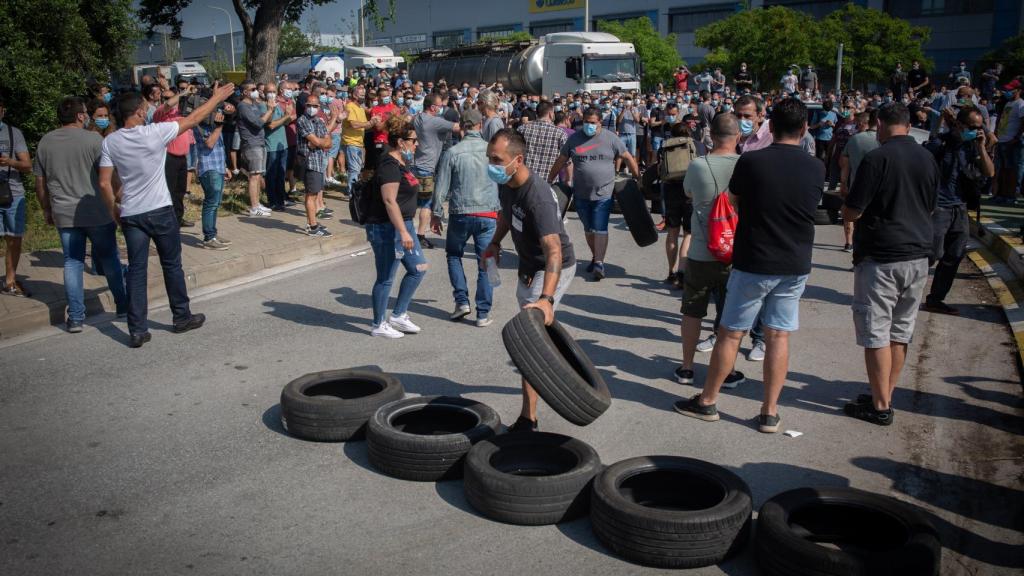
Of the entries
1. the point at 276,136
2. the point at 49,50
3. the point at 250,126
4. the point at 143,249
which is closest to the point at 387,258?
the point at 143,249

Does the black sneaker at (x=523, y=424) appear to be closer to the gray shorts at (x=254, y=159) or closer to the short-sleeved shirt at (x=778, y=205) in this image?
the short-sleeved shirt at (x=778, y=205)

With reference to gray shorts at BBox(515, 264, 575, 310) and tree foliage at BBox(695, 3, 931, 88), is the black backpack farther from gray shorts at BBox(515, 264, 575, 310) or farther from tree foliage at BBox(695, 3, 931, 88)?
tree foliage at BBox(695, 3, 931, 88)

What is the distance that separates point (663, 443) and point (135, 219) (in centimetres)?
477

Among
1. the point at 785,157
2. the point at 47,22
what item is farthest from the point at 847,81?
the point at 785,157

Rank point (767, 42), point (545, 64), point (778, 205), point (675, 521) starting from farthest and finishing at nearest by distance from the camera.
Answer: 1. point (767, 42)
2. point (545, 64)
3. point (778, 205)
4. point (675, 521)

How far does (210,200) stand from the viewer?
10.4m

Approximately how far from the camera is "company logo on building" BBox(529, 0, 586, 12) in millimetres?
79000

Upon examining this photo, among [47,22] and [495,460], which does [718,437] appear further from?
[47,22]

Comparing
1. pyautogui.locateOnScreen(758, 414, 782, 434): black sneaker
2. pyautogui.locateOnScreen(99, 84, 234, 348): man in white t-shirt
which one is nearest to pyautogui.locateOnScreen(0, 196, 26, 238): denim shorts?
pyautogui.locateOnScreen(99, 84, 234, 348): man in white t-shirt

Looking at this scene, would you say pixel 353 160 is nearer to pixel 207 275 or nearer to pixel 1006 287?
pixel 207 275

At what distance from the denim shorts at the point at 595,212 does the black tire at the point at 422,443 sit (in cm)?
448

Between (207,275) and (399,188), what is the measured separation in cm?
343

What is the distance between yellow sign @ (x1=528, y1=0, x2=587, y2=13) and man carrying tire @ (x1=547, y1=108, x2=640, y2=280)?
7294 centimetres

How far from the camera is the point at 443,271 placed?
10.1 m
